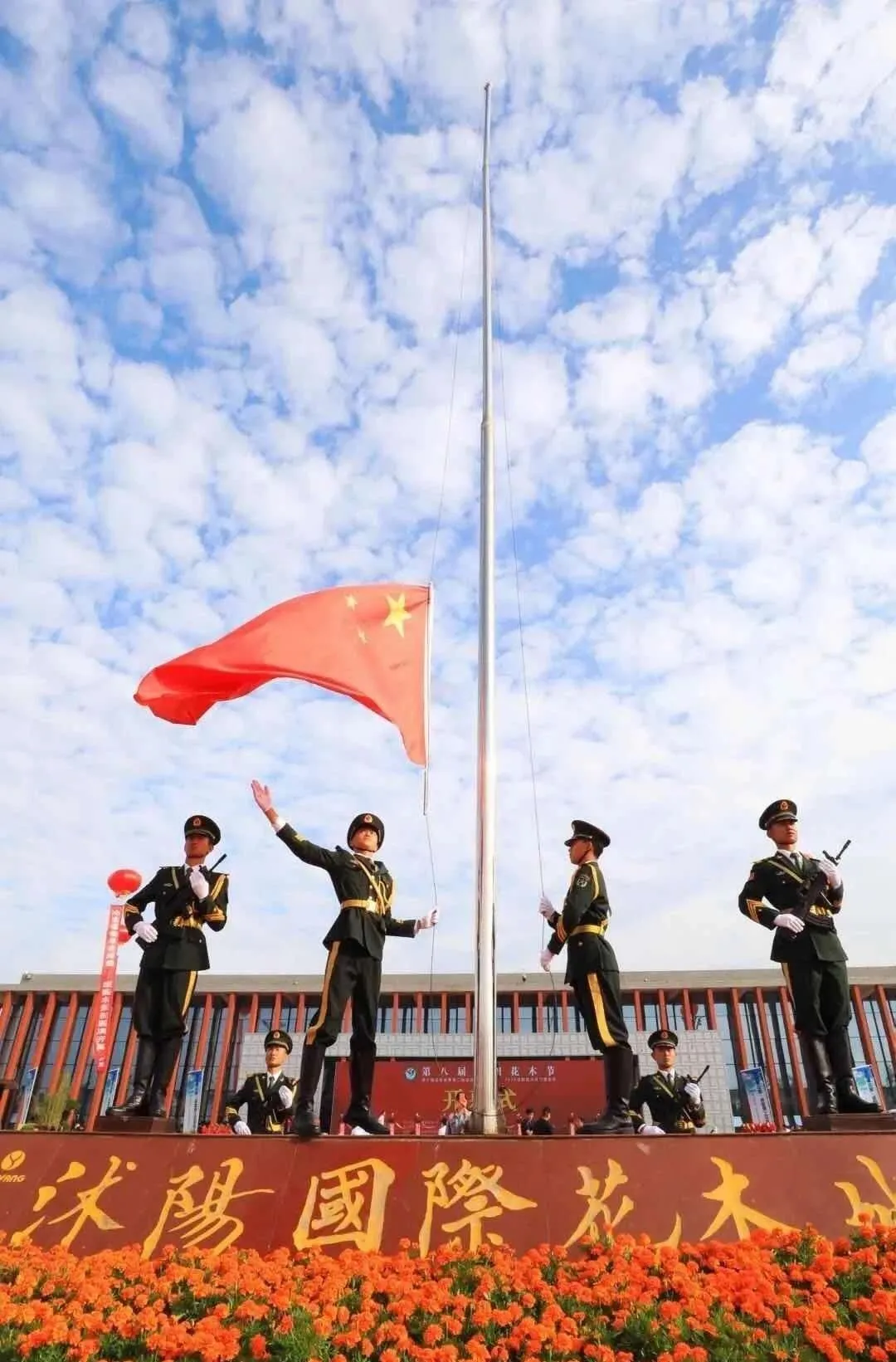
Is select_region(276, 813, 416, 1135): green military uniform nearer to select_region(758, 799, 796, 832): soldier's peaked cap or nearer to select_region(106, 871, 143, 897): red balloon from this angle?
select_region(758, 799, 796, 832): soldier's peaked cap

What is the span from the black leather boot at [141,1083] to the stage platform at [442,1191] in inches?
32.5

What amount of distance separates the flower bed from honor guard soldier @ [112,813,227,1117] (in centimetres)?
180

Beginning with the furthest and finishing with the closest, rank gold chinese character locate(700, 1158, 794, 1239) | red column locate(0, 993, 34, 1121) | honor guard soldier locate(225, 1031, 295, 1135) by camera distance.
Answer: red column locate(0, 993, 34, 1121)
honor guard soldier locate(225, 1031, 295, 1135)
gold chinese character locate(700, 1158, 794, 1239)

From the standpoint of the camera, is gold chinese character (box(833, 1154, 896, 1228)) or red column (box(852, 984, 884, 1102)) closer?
gold chinese character (box(833, 1154, 896, 1228))

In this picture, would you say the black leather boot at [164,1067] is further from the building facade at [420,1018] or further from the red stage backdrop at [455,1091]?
the building facade at [420,1018]

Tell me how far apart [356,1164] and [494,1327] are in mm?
1425

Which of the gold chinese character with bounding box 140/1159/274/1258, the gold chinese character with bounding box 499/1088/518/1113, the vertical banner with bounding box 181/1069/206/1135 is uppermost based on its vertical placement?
the vertical banner with bounding box 181/1069/206/1135

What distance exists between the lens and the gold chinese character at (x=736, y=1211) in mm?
3799

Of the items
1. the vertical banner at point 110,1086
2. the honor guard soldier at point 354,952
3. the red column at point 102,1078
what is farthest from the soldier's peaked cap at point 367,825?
the red column at point 102,1078

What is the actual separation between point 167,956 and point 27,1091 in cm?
3603

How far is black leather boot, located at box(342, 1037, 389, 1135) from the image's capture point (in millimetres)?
5199

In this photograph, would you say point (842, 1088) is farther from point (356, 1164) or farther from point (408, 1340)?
point (408, 1340)

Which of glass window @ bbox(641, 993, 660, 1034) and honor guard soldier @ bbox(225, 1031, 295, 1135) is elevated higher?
glass window @ bbox(641, 993, 660, 1034)

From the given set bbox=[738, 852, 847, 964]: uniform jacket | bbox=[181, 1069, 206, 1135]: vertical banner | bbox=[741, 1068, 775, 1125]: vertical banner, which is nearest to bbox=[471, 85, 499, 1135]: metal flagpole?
bbox=[738, 852, 847, 964]: uniform jacket
